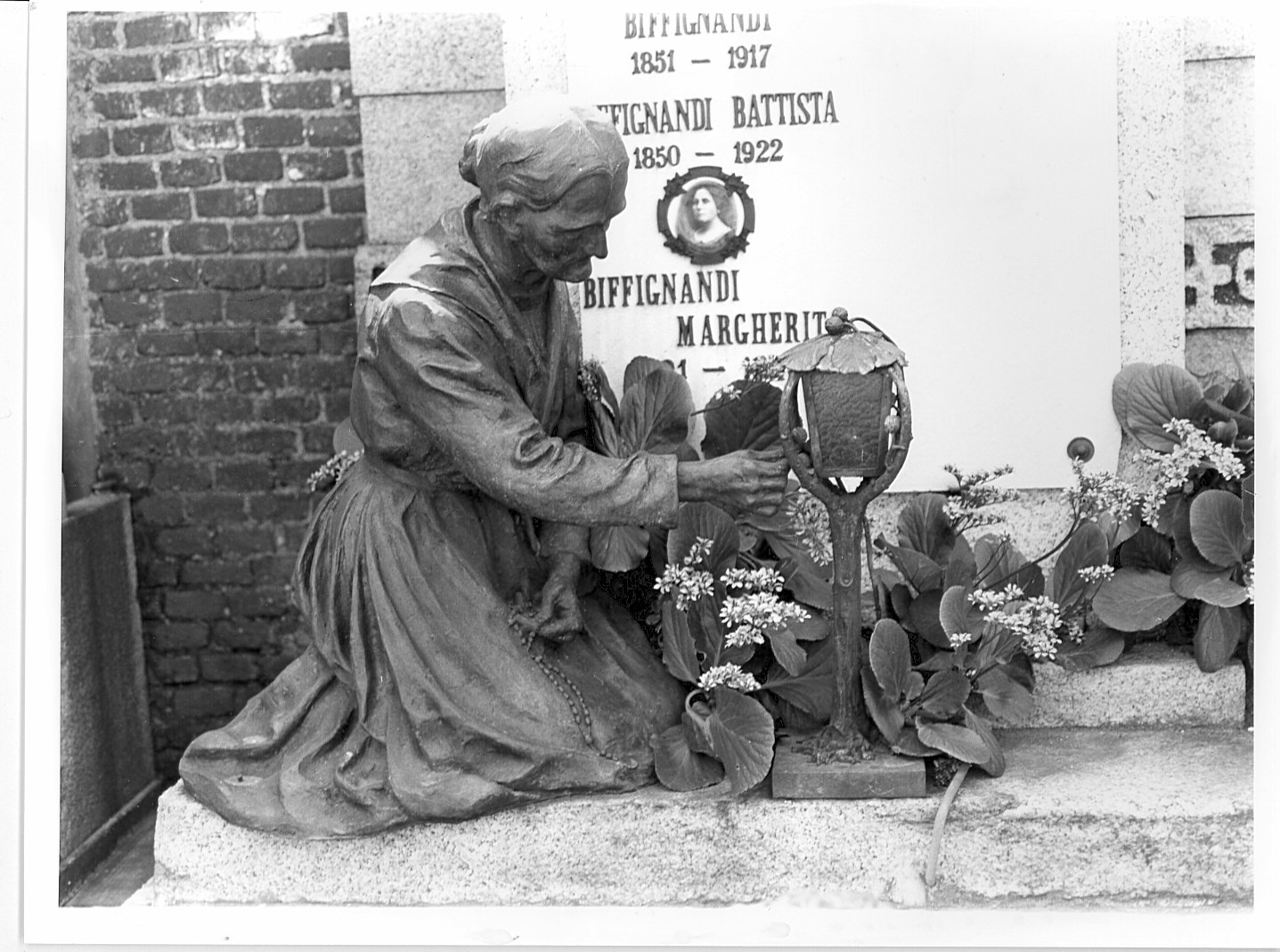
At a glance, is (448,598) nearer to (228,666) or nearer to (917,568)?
(917,568)

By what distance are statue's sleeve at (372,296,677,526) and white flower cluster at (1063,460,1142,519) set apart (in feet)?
3.29

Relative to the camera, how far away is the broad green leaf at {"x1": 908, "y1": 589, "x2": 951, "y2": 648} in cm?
344

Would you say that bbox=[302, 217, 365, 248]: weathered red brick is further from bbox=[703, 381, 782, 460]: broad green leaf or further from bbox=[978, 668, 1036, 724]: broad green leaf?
bbox=[978, 668, 1036, 724]: broad green leaf

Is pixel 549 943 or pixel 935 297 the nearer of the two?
pixel 549 943

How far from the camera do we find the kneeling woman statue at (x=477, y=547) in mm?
3078

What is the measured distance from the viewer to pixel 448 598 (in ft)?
10.8

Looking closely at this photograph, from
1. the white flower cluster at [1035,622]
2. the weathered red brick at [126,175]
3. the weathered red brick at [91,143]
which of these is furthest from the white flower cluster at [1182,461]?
the weathered red brick at [91,143]

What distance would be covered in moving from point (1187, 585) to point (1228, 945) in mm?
752

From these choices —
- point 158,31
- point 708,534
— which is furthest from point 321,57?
point 708,534

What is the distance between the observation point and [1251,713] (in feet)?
11.6

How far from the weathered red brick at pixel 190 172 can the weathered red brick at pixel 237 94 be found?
0.51 feet

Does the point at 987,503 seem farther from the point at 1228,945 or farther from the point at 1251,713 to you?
the point at 1228,945

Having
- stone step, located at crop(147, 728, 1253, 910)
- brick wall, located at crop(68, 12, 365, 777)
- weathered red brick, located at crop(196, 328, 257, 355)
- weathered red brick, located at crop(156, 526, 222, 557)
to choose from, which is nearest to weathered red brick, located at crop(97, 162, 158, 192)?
brick wall, located at crop(68, 12, 365, 777)

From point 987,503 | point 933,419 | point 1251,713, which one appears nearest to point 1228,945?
point 1251,713
